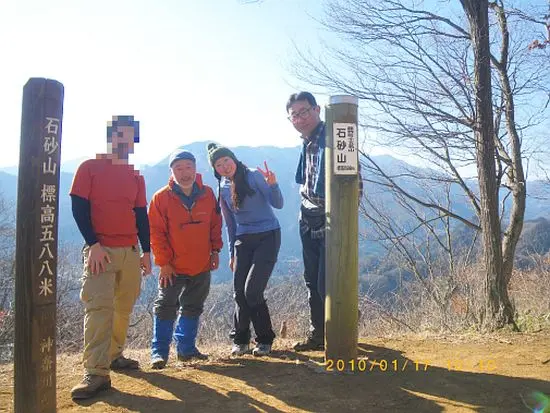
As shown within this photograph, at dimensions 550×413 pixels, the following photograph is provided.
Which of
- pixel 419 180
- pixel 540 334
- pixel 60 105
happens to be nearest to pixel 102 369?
pixel 60 105

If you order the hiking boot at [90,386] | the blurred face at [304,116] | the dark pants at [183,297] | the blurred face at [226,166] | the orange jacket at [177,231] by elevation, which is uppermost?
the blurred face at [304,116]

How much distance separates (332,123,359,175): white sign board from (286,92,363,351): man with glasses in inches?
20.6

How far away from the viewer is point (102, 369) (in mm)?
2855

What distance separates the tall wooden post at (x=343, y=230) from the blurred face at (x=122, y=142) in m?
1.36

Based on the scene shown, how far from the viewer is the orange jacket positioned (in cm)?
356

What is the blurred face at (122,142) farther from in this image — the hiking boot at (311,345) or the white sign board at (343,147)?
the hiking boot at (311,345)

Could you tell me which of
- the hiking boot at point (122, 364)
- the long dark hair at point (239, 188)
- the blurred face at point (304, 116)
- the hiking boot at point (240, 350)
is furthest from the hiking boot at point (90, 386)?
the blurred face at point (304, 116)

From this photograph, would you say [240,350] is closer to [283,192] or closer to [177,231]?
[177,231]

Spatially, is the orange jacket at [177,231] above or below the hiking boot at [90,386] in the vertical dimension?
above

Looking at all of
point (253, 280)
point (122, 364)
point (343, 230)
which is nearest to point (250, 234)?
point (253, 280)

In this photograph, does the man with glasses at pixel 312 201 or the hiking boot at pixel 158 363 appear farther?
the man with glasses at pixel 312 201

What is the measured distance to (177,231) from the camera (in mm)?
3561

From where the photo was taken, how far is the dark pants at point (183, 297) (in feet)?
11.8

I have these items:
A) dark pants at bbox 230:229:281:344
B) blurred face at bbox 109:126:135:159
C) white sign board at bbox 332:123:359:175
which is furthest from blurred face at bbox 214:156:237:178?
white sign board at bbox 332:123:359:175
